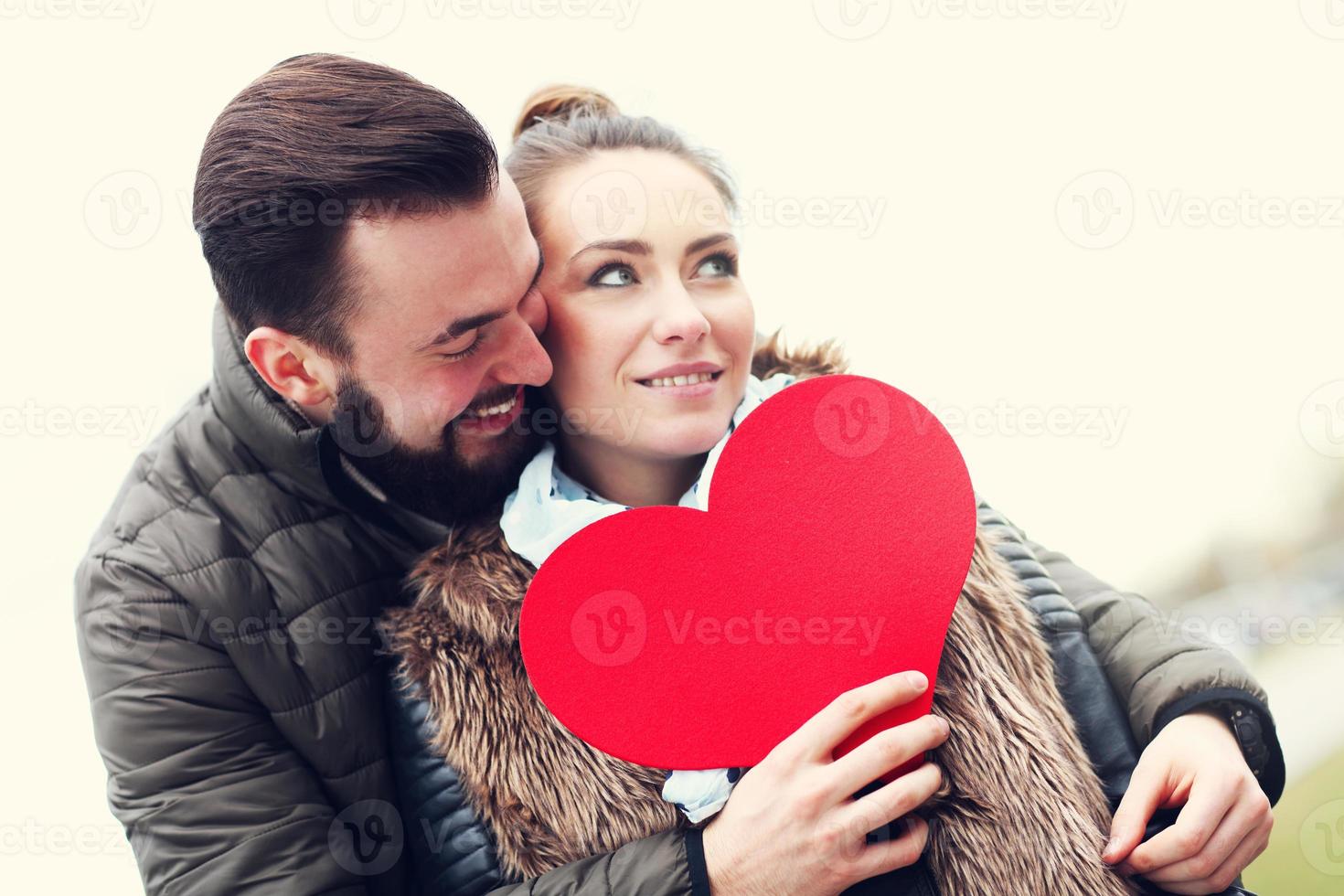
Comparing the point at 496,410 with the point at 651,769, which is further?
the point at 496,410

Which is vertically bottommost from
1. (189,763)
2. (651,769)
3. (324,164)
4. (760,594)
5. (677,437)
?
(189,763)

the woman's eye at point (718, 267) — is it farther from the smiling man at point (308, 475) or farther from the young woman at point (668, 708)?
the smiling man at point (308, 475)

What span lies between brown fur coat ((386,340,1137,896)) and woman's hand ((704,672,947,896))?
8 cm

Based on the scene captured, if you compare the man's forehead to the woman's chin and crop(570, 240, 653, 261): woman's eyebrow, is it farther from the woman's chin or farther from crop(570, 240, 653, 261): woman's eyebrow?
the woman's chin

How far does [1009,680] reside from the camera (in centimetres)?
100

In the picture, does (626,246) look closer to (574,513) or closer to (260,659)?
(574,513)

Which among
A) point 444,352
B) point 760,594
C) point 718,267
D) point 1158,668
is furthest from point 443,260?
point 1158,668

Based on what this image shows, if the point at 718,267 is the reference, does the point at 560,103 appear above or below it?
above

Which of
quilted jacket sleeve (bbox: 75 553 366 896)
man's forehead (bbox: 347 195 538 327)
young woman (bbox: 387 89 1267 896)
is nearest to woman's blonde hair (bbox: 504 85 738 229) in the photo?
young woman (bbox: 387 89 1267 896)

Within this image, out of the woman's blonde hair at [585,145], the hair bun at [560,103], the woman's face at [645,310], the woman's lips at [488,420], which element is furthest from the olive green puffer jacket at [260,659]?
the hair bun at [560,103]

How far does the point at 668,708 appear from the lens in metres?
0.88

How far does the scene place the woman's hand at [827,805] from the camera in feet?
2.70

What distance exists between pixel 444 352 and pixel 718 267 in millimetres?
348

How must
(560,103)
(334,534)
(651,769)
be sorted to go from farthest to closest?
(560,103), (334,534), (651,769)
